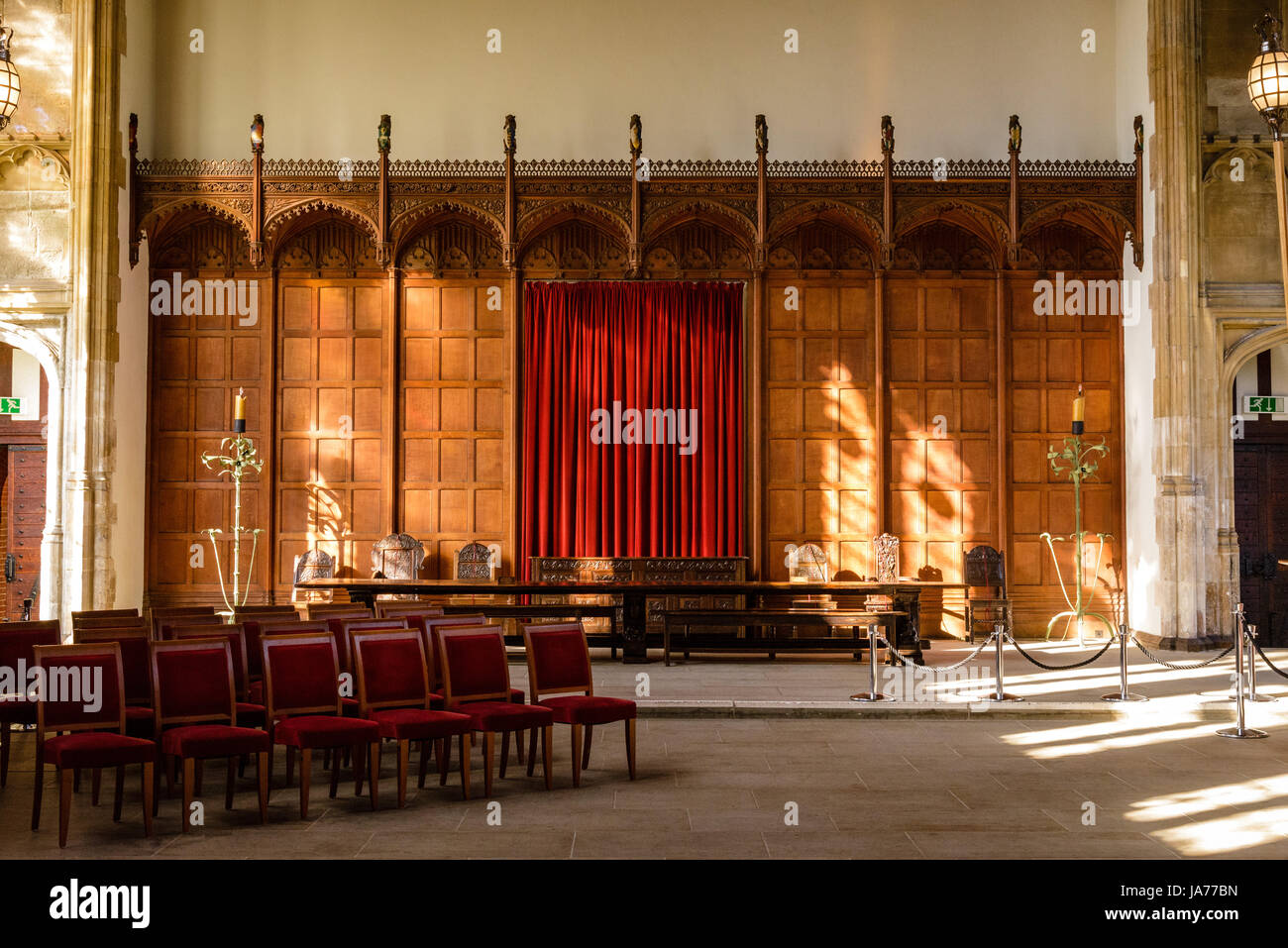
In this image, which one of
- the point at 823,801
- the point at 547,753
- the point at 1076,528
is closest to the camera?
the point at 823,801

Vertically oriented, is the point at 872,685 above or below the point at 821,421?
below

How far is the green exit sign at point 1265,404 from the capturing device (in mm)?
14125

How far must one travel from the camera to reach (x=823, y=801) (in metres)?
5.96

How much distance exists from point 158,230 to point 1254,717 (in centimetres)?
1263

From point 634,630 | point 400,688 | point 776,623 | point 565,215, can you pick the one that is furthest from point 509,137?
point 400,688

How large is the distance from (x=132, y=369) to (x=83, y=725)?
8578 mm

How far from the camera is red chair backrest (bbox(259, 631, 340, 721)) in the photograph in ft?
19.7

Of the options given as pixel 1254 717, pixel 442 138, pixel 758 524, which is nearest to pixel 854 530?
pixel 758 524

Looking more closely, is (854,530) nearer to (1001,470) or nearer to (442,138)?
(1001,470)

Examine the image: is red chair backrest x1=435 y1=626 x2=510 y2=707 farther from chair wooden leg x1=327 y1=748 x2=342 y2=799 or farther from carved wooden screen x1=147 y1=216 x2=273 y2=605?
carved wooden screen x1=147 y1=216 x2=273 y2=605

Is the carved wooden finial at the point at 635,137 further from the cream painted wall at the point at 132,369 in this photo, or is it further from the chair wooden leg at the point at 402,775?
the chair wooden leg at the point at 402,775

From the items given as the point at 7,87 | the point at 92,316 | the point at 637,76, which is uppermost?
the point at 637,76

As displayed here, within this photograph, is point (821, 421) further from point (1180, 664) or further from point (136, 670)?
point (136, 670)

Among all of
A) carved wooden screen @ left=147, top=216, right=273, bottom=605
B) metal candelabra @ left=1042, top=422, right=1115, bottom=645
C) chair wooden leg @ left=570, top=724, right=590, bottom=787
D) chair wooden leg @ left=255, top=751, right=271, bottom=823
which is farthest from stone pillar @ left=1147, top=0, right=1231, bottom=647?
carved wooden screen @ left=147, top=216, right=273, bottom=605
